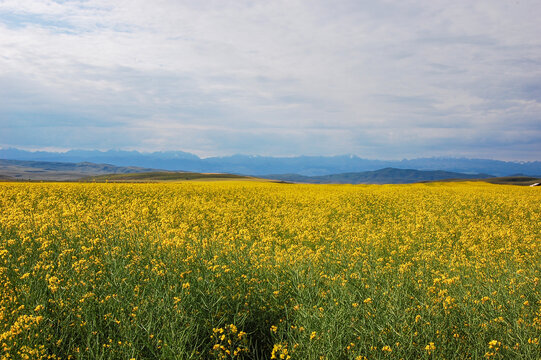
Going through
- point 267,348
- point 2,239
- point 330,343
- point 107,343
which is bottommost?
point 267,348

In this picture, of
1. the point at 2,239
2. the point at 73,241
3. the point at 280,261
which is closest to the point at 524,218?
the point at 280,261

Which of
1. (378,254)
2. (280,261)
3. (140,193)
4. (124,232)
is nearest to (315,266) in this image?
(280,261)

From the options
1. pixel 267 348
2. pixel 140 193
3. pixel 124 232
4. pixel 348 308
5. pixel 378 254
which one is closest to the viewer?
pixel 348 308

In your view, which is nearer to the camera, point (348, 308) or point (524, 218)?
point (348, 308)

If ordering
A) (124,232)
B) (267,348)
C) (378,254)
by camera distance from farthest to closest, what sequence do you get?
(378,254) < (124,232) < (267,348)

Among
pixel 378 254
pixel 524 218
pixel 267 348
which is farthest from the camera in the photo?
pixel 524 218

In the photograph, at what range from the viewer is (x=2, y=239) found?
625 cm

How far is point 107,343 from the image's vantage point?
374 centimetres

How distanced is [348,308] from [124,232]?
4.96 m

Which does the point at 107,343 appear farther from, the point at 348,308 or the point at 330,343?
the point at 348,308

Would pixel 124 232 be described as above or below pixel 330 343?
above

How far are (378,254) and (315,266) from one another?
2.30m

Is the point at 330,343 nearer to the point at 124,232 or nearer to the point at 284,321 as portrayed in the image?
the point at 284,321

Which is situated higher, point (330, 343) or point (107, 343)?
point (330, 343)
